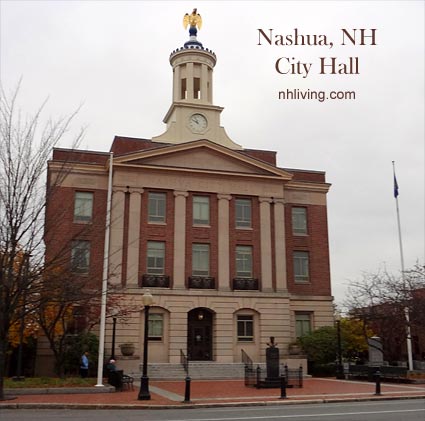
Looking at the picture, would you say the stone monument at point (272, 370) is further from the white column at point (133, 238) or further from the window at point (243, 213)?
the window at point (243, 213)

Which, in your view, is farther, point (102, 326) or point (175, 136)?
point (175, 136)

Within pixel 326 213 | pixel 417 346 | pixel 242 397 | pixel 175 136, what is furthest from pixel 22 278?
pixel 417 346

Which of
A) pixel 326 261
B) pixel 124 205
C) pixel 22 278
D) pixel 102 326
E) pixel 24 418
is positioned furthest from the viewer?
pixel 326 261

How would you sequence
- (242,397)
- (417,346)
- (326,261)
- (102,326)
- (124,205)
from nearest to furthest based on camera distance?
(242,397), (102,326), (124,205), (326,261), (417,346)

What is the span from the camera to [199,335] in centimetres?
3778

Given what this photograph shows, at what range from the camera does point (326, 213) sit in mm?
43531

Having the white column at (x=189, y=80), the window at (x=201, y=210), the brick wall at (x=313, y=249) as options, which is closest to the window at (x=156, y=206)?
the window at (x=201, y=210)

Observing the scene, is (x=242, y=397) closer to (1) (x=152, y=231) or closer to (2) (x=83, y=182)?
(1) (x=152, y=231)

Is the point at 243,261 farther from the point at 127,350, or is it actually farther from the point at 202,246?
the point at 127,350

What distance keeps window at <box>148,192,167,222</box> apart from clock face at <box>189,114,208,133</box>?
7.62 meters

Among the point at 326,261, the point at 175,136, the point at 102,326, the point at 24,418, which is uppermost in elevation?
the point at 175,136

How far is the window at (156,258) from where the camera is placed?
37.6 m

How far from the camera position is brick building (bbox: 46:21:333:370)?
36.7 metres

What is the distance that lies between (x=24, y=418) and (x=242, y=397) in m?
8.88
